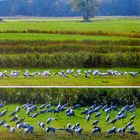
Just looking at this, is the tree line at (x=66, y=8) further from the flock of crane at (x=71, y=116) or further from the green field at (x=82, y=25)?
the flock of crane at (x=71, y=116)

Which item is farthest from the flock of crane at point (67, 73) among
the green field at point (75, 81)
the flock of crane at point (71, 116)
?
the flock of crane at point (71, 116)

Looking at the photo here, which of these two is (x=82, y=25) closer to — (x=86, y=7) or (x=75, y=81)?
(x=86, y=7)

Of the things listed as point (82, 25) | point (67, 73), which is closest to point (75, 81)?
point (67, 73)

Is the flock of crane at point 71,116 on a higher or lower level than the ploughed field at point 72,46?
lower

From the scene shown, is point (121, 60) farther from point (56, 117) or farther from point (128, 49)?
point (56, 117)

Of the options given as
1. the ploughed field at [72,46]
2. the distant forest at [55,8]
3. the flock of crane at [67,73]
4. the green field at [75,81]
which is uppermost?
the distant forest at [55,8]
